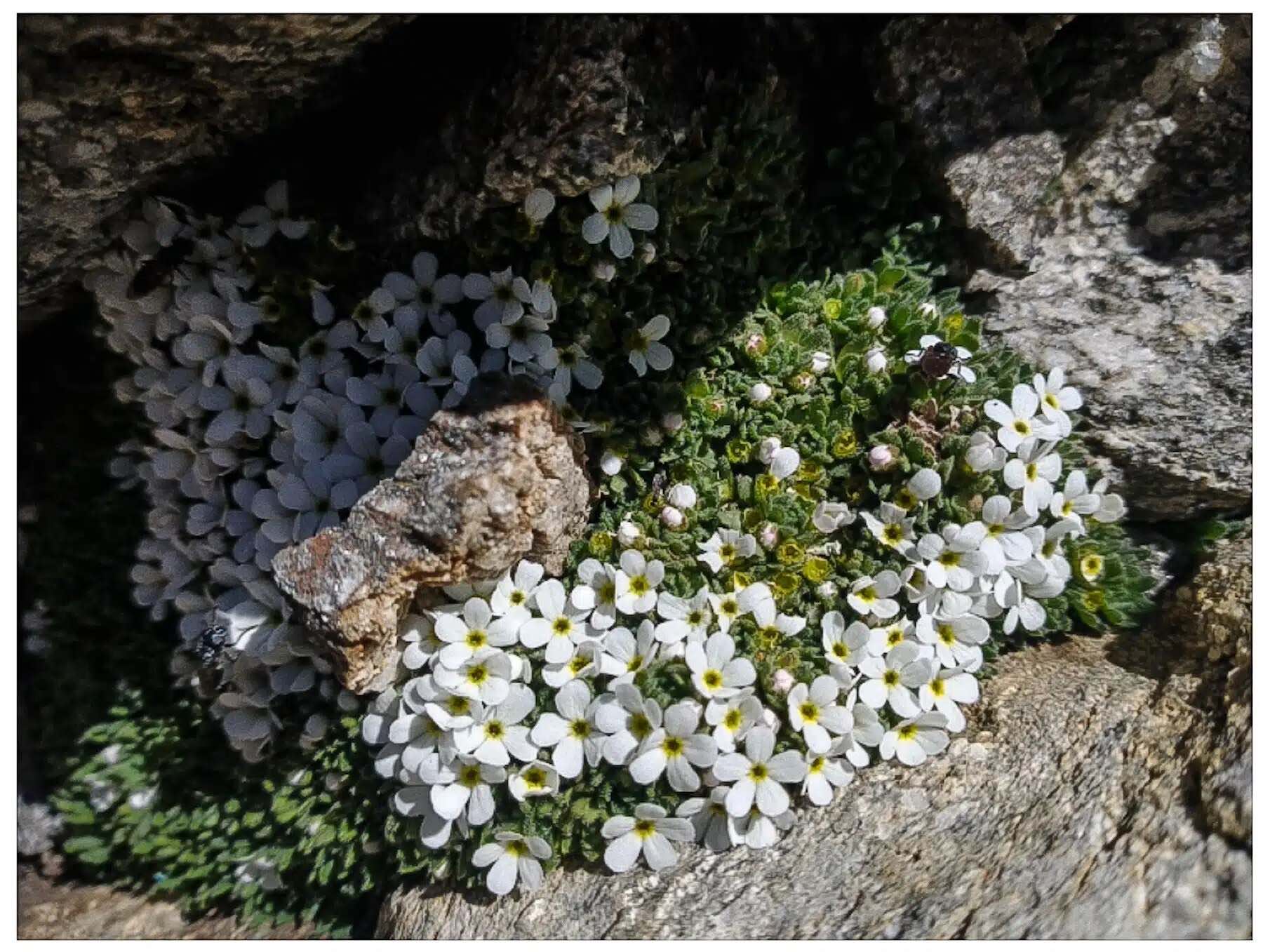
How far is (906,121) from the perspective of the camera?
4199 mm

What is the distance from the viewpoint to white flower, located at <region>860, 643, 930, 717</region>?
3949 millimetres

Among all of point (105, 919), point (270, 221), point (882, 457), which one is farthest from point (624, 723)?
point (105, 919)

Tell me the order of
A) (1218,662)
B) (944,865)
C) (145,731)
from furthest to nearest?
(145,731)
(1218,662)
(944,865)

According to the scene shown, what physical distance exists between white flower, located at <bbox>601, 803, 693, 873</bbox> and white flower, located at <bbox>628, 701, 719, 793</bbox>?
0.14 meters

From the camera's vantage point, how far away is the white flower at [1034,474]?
4086 millimetres

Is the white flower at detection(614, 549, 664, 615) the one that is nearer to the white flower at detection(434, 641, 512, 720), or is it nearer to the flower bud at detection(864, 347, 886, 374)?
the white flower at detection(434, 641, 512, 720)

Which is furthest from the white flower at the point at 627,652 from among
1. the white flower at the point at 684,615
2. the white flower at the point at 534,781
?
the white flower at the point at 534,781

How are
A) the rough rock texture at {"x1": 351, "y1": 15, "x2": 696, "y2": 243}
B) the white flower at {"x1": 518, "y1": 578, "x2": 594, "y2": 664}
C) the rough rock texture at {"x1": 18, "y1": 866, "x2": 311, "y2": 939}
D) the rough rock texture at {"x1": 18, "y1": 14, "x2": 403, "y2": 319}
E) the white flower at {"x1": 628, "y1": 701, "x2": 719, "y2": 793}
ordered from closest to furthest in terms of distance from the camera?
the rough rock texture at {"x1": 18, "y1": 14, "x2": 403, "y2": 319} → the rough rock texture at {"x1": 351, "y1": 15, "x2": 696, "y2": 243} → the white flower at {"x1": 628, "y1": 701, "x2": 719, "y2": 793} → the white flower at {"x1": 518, "y1": 578, "x2": 594, "y2": 664} → the rough rock texture at {"x1": 18, "y1": 866, "x2": 311, "y2": 939}

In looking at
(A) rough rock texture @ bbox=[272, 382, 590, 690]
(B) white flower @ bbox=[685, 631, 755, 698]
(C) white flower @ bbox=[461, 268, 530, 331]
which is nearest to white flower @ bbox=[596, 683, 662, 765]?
(B) white flower @ bbox=[685, 631, 755, 698]

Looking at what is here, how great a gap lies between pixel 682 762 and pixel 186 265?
2.95m

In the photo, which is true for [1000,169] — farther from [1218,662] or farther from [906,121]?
[1218,662]

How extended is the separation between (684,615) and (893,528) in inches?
38.3

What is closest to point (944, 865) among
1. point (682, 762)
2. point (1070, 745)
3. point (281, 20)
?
point (1070, 745)

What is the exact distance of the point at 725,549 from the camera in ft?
13.4
